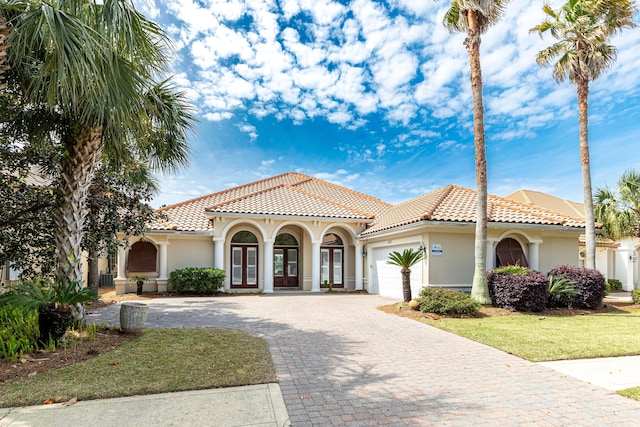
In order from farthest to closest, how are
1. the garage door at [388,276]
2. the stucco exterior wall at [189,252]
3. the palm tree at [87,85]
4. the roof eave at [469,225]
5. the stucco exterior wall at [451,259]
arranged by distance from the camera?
the stucco exterior wall at [189,252]
the garage door at [388,276]
the stucco exterior wall at [451,259]
the roof eave at [469,225]
the palm tree at [87,85]

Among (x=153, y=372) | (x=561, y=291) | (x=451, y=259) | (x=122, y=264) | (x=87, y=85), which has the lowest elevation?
(x=153, y=372)

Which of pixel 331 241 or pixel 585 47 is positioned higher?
pixel 585 47

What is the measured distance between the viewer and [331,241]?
21.1 meters

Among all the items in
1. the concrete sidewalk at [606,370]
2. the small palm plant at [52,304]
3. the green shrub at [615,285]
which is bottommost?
the green shrub at [615,285]

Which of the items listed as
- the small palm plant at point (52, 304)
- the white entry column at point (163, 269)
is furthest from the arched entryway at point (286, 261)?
the small palm plant at point (52, 304)

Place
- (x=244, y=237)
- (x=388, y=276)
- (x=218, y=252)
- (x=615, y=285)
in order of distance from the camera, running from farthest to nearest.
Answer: (x=615, y=285)
(x=244, y=237)
(x=218, y=252)
(x=388, y=276)

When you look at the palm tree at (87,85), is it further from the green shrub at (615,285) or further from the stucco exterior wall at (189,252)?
the green shrub at (615,285)

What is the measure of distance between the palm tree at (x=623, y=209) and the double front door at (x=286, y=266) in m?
17.7

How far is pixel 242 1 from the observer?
9078mm

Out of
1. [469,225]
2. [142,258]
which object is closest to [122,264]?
[142,258]

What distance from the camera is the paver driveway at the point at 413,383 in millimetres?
4273

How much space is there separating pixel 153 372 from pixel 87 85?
4469 mm

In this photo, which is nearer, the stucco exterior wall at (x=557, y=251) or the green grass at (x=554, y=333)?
the green grass at (x=554, y=333)

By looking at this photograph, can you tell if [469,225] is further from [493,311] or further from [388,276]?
[388,276]
